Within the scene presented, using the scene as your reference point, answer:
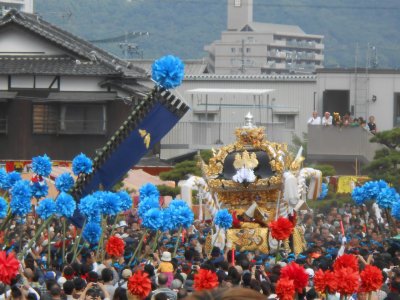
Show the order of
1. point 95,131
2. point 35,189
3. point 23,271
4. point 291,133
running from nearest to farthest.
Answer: point 23,271 → point 35,189 → point 95,131 → point 291,133

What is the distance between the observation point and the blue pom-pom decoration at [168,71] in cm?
2130

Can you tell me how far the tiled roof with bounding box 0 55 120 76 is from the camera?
37531mm

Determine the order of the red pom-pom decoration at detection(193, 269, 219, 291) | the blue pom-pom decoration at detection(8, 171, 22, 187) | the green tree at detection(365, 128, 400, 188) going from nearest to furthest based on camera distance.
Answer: the red pom-pom decoration at detection(193, 269, 219, 291)
the blue pom-pom decoration at detection(8, 171, 22, 187)
the green tree at detection(365, 128, 400, 188)

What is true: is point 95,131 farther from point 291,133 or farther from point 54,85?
point 291,133

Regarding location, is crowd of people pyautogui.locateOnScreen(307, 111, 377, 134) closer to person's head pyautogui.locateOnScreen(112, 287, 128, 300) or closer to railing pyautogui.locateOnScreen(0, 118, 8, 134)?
railing pyautogui.locateOnScreen(0, 118, 8, 134)

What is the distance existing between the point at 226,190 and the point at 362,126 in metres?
13.7

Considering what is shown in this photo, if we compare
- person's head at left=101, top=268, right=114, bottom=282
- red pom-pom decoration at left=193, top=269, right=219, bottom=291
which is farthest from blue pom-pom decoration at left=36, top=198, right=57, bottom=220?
red pom-pom decoration at left=193, top=269, right=219, bottom=291

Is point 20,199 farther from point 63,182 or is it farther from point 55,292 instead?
point 55,292

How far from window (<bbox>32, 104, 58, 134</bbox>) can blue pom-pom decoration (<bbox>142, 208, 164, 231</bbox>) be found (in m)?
18.3

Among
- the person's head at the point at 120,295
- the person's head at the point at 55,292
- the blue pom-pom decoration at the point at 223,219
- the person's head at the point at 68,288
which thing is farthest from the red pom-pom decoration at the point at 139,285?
the blue pom-pom decoration at the point at 223,219

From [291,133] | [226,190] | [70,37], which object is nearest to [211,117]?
[291,133]

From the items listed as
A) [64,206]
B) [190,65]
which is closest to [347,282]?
[64,206]

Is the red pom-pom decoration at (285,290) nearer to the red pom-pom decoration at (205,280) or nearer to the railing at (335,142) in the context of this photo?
the red pom-pom decoration at (205,280)

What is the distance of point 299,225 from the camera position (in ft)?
85.6
